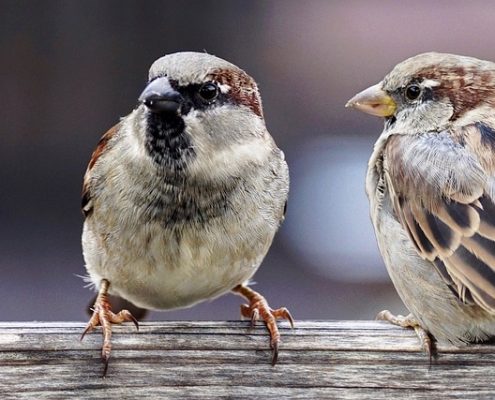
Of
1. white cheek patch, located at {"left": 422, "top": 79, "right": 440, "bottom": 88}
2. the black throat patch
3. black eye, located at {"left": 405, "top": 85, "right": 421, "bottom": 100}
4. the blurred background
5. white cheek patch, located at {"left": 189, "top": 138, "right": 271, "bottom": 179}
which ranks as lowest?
the blurred background

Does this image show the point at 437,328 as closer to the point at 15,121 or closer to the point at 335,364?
the point at 335,364

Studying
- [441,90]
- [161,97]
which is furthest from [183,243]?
[441,90]

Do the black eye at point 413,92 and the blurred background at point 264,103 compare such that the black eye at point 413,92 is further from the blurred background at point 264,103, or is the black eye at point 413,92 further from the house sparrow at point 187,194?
the blurred background at point 264,103

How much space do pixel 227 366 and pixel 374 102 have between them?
2.09 ft

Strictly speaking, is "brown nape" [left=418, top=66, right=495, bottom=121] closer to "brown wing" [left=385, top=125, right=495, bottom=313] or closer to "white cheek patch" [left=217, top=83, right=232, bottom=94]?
"brown wing" [left=385, top=125, right=495, bottom=313]

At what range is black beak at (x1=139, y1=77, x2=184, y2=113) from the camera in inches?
72.9

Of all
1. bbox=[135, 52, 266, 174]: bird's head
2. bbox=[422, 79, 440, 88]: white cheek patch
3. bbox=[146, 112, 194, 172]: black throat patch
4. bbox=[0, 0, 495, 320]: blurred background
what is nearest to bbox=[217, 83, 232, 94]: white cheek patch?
bbox=[135, 52, 266, 174]: bird's head

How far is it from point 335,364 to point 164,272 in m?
0.41

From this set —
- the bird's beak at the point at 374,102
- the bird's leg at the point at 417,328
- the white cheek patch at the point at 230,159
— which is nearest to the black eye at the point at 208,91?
the white cheek patch at the point at 230,159

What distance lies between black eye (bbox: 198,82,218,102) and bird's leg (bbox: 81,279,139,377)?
413mm

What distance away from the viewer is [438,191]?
1.92 metres

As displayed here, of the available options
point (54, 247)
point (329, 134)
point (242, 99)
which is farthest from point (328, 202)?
point (242, 99)

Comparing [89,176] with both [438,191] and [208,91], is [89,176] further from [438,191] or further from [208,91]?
[438,191]

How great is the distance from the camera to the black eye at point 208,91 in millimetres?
1957
